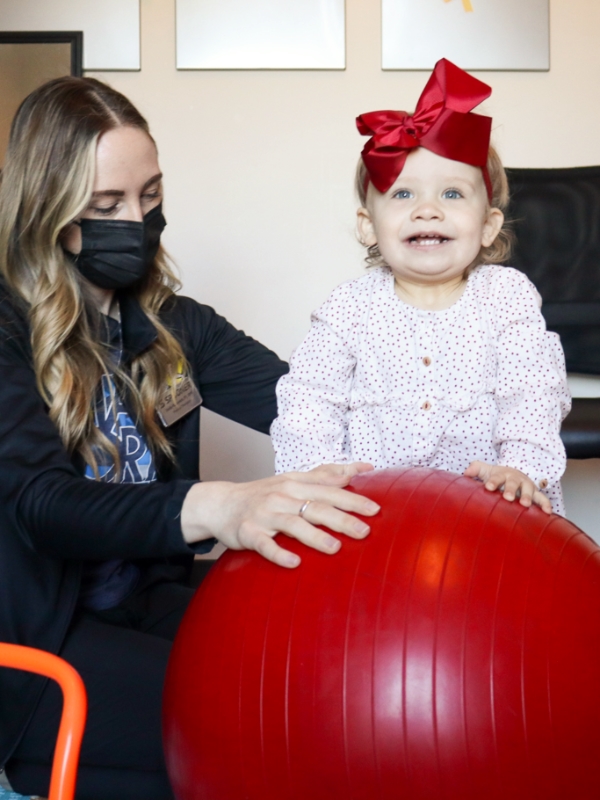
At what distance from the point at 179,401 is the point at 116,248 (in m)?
0.33

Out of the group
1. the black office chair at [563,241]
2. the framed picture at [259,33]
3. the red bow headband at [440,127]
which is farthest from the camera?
the framed picture at [259,33]

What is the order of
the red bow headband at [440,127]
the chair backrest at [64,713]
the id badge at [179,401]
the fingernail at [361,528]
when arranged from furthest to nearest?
the id badge at [179,401] → the red bow headband at [440,127] → the fingernail at [361,528] → the chair backrest at [64,713]

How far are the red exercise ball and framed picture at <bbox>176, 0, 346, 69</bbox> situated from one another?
1.96 meters

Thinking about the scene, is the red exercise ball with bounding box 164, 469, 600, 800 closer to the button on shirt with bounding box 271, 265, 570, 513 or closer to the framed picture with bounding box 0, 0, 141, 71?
the button on shirt with bounding box 271, 265, 570, 513

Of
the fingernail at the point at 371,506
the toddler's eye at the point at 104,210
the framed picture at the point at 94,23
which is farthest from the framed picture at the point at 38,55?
the fingernail at the point at 371,506

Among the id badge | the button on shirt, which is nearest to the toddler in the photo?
the button on shirt

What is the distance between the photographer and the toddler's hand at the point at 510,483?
1.19 metres

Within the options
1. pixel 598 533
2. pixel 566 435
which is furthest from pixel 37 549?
pixel 598 533

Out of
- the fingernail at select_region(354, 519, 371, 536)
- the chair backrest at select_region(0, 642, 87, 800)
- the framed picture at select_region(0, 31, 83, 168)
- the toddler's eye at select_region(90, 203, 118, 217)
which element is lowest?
the chair backrest at select_region(0, 642, 87, 800)

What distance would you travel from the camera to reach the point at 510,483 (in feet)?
4.00

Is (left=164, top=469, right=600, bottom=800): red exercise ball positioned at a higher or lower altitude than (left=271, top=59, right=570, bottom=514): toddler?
lower

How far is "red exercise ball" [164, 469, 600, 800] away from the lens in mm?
955

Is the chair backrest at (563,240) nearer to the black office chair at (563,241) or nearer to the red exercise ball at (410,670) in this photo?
the black office chair at (563,241)

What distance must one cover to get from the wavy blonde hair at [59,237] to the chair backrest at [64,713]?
23.2 inches
